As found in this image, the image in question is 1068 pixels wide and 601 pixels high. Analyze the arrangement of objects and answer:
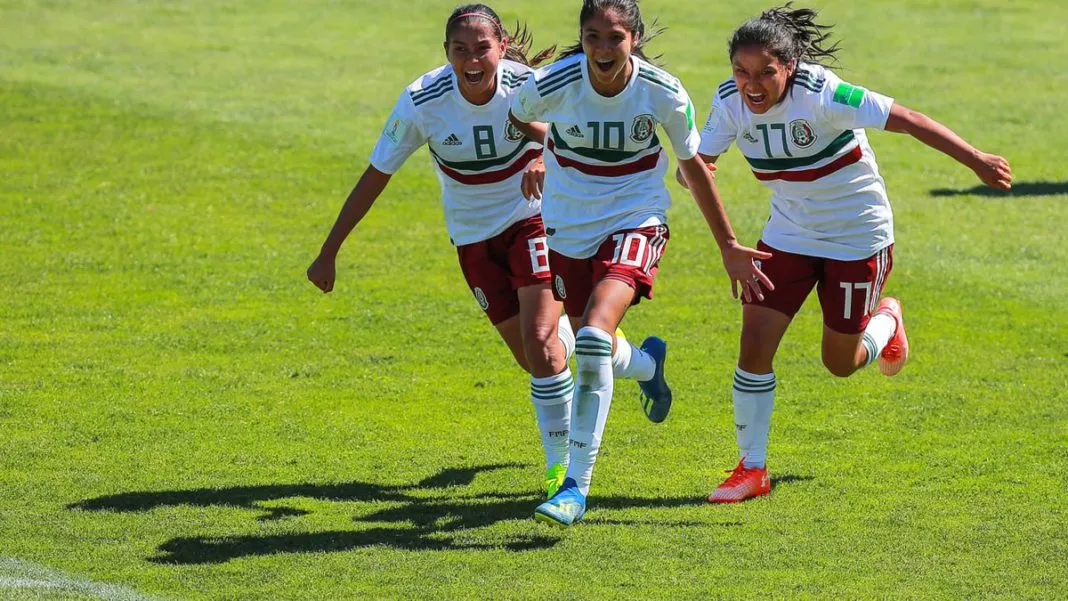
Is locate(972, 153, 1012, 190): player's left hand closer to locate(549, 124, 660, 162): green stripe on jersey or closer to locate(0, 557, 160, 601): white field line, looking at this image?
locate(549, 124, 660, 162): green stripe on jersey

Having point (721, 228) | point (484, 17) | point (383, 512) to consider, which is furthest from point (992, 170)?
point (383, 512)

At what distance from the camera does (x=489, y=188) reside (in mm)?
7629

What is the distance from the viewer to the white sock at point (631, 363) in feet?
26.4

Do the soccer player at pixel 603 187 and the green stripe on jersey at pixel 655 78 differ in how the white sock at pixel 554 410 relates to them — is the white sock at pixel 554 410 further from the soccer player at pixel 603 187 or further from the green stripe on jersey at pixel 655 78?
the green stripe on jersey at pixel 655 78

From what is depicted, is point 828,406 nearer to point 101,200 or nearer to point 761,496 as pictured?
point 761,496

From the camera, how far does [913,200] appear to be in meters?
15.1

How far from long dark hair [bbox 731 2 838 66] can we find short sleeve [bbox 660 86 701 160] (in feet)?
1.12

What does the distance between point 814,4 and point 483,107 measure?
19608 mm

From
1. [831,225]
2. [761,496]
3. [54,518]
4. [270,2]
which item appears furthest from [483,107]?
[270,2]

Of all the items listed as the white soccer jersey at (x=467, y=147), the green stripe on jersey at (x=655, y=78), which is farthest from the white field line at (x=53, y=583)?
the green stripe on jersey at (x=655, y=78)

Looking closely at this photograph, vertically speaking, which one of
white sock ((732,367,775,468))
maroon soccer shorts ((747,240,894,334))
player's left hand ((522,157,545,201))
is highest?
player's left hand ((522,157,545,201))

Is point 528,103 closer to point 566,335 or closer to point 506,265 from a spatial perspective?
point 506,265

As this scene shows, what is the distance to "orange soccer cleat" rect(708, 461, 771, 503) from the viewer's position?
24.0 ft

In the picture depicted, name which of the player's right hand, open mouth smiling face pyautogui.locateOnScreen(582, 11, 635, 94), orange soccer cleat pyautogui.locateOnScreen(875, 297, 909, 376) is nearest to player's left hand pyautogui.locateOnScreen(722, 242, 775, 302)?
open mouth smiling face pyautogui.locateOnScreen(582, 11, 635, 94)
